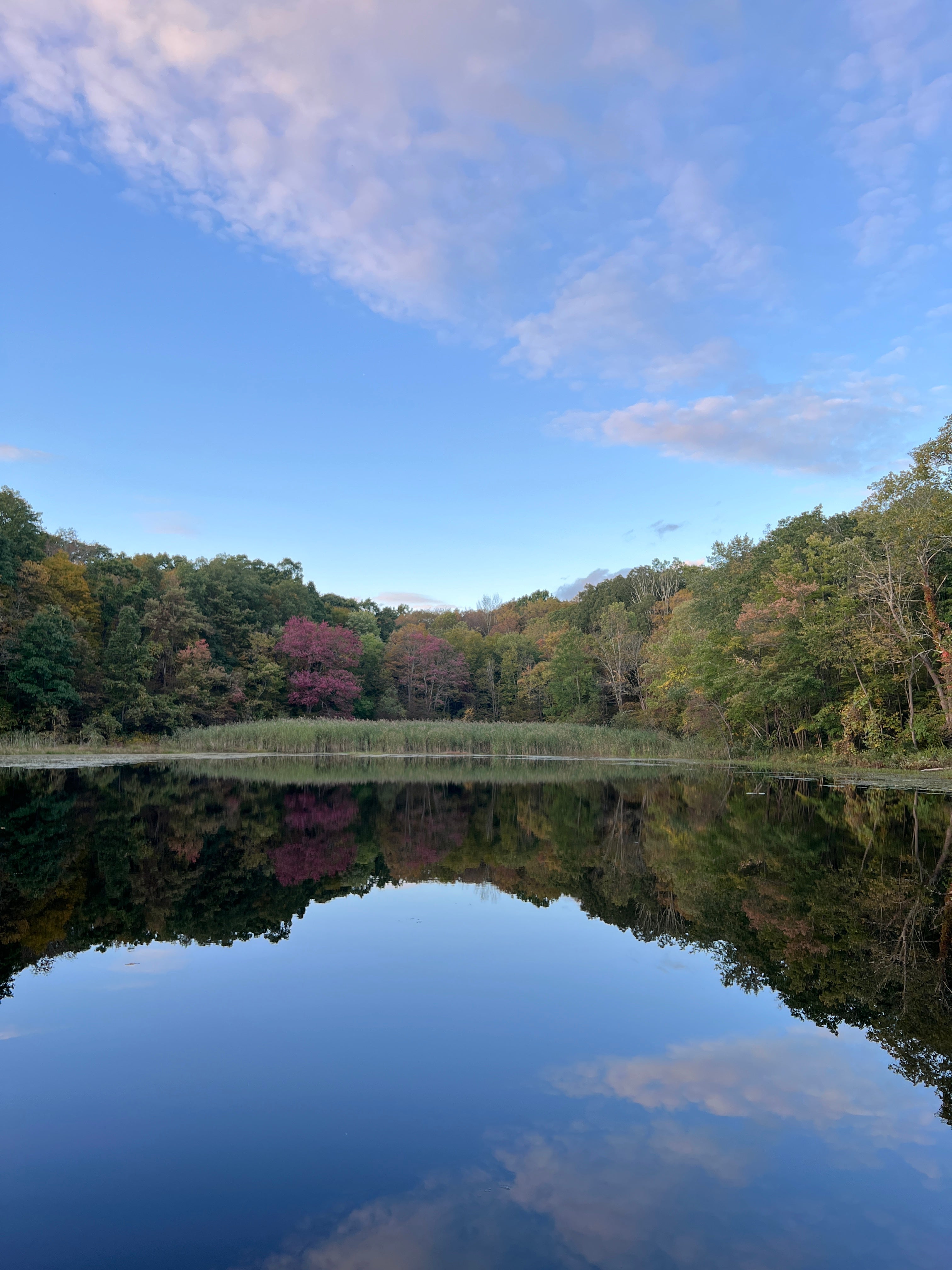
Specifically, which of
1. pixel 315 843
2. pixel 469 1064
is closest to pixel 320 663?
pixel 315 843

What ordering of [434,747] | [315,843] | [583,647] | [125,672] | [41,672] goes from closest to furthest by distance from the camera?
1. [315,843]
2. [41,672]
3. [434,747]
4. [125,672]
5. [583,647]

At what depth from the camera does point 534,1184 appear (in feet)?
8.37

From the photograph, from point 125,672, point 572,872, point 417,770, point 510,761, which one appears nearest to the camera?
point 572,872

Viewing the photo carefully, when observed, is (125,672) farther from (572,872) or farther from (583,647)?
(572,872)

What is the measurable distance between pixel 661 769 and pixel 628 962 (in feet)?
66.2

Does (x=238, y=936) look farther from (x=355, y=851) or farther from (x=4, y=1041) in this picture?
(x=355, y=851)

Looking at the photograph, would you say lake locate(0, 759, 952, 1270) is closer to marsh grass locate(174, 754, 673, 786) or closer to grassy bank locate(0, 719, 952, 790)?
marsh grass locate(174, 754, 673, 786)

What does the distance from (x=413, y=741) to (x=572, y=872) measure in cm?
2165

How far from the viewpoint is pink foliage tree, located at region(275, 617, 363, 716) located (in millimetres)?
41625

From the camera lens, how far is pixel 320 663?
43.7 metres

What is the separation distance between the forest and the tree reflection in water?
32.2ft

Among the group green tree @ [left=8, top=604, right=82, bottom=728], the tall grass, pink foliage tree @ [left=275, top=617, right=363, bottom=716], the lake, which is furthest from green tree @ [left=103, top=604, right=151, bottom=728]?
the lake

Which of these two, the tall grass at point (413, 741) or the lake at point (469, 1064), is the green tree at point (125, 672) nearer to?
the tall grass at point (413, 741)

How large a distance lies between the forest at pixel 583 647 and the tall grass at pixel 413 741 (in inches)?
119
